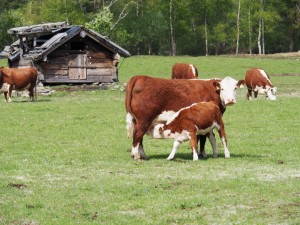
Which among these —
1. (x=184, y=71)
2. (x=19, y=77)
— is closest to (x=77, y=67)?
(x=184, y=71)

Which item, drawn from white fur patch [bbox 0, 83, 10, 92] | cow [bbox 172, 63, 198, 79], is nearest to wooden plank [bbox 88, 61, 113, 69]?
cow [bbox 172, 63, 198, 79]

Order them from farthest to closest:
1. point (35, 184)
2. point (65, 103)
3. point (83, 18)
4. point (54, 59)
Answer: point (83, 18) < point (54, 59) < point (65, 103) < point (35, 184)

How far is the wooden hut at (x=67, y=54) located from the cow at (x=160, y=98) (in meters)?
25.3

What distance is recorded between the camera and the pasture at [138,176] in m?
10.1

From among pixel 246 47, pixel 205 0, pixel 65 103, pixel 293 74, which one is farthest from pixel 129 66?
pixel 246 47

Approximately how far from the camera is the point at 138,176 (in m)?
12.9

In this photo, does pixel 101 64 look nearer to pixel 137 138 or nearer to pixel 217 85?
pixel 217 85

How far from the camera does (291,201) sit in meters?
10.6

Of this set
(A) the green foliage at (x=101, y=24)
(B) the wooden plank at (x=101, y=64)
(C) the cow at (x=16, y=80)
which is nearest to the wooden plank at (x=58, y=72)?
(B) the wooden plank at (x=101, y=64)

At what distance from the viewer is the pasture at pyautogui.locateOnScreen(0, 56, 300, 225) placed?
1007cm

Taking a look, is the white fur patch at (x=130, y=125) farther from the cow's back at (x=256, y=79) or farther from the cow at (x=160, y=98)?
the cow's back at (x=256, y=79)

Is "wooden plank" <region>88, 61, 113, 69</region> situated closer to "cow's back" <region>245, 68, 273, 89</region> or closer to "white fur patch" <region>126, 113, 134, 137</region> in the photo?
"cow's back" <region>245, 68, 273, 89</region>

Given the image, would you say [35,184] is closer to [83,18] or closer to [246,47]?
[83,18]

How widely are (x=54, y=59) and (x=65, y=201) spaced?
1257 inches
